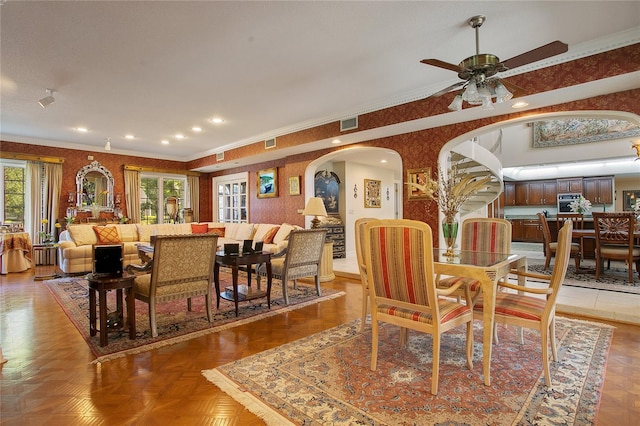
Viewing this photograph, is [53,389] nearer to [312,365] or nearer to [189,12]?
[312,365]

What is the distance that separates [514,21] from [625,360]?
2.74m

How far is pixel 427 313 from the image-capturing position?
6.88 feet

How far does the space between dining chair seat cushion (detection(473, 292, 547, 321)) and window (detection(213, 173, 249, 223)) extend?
271 inches

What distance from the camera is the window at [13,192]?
267 inches

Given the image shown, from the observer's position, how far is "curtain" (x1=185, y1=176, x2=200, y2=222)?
30.8 ft

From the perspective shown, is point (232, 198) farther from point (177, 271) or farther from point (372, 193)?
point (177, 271)

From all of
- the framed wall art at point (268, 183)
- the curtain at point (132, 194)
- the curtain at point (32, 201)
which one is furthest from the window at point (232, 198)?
the curtain at point (32, 201)

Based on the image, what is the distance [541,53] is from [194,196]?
8805 millimetres

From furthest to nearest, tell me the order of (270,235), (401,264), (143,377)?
(270,235), (143,377), (401,264)

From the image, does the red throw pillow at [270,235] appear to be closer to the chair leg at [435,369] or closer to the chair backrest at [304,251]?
the chair backrest at [304,251]

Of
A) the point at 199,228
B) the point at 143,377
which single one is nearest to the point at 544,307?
the point at 143,377

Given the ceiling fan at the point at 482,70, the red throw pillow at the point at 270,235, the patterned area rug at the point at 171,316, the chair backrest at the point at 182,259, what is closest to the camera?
the ceiling fan at the point at 482,70

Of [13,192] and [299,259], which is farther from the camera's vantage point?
[13,192]

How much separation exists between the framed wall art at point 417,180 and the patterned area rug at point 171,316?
1899 millimetres
